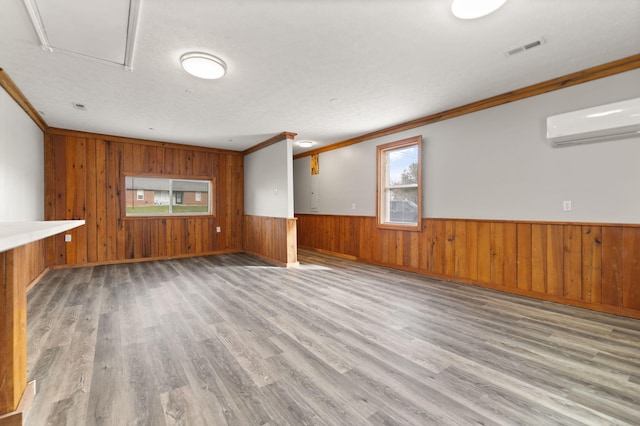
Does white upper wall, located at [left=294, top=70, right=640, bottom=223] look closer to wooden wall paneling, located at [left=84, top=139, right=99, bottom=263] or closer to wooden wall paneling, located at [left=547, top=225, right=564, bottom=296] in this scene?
wooden wall paneling, located at [left=547, top=225, right=564, bottom=296]

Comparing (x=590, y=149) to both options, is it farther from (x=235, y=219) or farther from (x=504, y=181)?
(x=235, y=219)

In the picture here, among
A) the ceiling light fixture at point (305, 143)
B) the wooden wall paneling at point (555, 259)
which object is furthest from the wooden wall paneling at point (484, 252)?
the ceiling light fixture at point (305, 143)

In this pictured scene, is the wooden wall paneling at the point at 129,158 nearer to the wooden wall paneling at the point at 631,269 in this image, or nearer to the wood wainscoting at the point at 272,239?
the wood wainscoting at the point at 272,239

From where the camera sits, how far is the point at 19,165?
3.66m

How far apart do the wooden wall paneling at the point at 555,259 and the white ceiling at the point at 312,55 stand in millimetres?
1759

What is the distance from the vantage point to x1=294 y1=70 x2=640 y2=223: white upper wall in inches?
112

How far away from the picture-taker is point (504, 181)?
366cm

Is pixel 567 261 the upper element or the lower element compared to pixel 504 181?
lower

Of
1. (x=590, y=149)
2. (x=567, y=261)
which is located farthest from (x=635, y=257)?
(x=590, y=149)

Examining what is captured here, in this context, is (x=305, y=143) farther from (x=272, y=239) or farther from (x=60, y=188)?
(x=60, y=188)

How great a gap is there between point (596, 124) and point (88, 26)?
460cm

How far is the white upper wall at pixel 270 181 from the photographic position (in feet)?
17.6

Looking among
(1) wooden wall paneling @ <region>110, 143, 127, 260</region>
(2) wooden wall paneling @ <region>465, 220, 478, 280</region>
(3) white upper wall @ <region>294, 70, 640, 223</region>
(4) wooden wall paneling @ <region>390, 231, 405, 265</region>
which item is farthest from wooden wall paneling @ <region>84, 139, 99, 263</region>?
(2) wooden wall paneling @ <region>465, 220, 478, 280</region>

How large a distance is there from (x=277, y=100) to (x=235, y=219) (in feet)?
13.4
